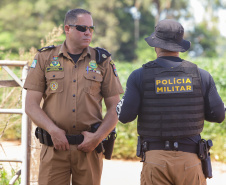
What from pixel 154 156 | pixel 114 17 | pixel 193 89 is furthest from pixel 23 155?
pixel 114 17

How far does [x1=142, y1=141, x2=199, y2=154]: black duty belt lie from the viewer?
9.77 ft

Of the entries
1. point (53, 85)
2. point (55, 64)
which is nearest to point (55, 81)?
point (53, 85)

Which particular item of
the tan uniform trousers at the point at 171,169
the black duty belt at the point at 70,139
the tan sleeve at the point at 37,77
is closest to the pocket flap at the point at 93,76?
the tan sleeve at the point at 37,77

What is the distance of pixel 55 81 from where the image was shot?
3340 millimetres

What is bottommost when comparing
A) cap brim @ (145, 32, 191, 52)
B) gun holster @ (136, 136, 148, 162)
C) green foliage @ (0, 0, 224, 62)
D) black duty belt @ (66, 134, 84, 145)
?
gun holster @ (136, 136, 148, 162)

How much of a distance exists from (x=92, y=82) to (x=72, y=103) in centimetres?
23

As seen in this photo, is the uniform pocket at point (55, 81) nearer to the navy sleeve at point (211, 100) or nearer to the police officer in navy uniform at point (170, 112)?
the police officer in navy uniform at point (170, 112)

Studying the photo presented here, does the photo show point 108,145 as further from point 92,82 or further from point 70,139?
point 92,82

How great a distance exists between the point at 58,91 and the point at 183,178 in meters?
1.16

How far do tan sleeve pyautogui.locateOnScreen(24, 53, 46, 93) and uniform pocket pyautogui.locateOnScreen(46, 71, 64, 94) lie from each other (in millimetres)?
58

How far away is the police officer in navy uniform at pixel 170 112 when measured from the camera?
2.96m

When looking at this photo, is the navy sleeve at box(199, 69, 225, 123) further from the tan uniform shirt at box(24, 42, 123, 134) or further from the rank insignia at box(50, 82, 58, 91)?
the rank insignia at box(50, 82, 58, 91)

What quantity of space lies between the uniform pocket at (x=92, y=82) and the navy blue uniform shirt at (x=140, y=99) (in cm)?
39

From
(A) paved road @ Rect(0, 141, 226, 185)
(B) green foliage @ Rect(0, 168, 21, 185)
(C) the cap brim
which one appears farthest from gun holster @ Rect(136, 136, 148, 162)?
(A) paved road @ Rect(0, 141, 226, 185)
